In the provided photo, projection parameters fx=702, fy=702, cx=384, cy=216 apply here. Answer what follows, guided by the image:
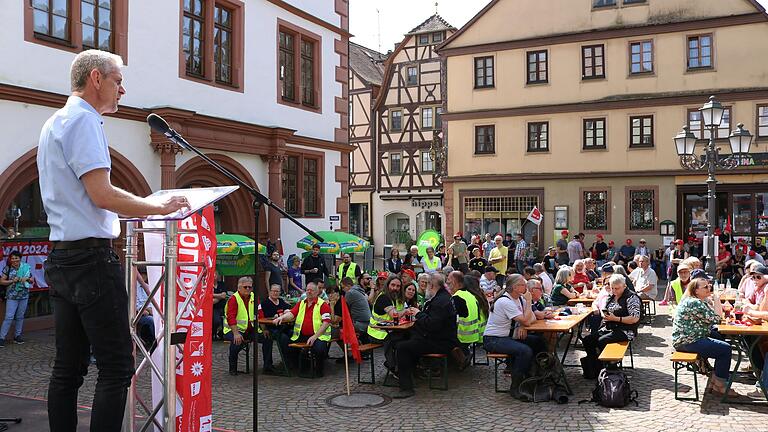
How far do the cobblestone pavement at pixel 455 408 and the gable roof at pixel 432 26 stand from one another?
1254 inches

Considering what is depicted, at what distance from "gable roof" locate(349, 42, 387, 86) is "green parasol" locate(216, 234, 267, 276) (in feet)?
93.0

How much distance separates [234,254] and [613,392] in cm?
892

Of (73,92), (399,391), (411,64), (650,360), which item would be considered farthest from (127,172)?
(411,64)

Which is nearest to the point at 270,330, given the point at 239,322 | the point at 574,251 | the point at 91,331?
the point at 239,322

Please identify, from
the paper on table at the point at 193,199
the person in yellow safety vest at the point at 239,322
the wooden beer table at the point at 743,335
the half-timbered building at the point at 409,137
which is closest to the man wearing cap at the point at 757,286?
the wooden beer table at the point at 743,335

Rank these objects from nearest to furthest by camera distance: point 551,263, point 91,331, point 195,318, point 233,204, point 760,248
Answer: point 91,331
point 195,318
point 233,204
point 551,263
point 760,248

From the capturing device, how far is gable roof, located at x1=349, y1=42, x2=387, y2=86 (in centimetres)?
4344

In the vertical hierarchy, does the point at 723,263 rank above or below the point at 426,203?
below

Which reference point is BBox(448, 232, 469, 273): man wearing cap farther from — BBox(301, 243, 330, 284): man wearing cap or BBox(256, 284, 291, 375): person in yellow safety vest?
BBox(256, 284, 291, 375): person in yellow safety vest

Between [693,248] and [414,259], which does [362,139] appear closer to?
[693,248]

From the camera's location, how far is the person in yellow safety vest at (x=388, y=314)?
9.42m

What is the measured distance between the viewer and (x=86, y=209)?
3.35 meters

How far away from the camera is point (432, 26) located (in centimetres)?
4009

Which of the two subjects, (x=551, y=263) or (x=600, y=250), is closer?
(x=551, y=263)
